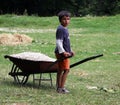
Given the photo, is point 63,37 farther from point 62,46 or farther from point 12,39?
point 12,39

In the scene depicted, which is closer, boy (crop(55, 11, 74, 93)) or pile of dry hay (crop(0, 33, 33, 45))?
boy (crop(55, 11, 74, 93))

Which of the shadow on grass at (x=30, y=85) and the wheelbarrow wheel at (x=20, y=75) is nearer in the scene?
the shadow on grass at (x=30, y=85)

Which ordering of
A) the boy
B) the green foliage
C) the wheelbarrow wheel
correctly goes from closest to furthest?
1. the boy
2. the wheelbarrow wheel
3. the green foliage

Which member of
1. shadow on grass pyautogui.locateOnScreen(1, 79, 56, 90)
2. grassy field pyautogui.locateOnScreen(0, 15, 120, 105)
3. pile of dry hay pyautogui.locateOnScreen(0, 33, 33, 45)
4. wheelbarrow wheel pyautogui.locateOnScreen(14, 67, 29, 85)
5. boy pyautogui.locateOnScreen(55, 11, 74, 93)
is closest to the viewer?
grassy field pyautogui.locateOnScreen(0, 15, 120, 105)

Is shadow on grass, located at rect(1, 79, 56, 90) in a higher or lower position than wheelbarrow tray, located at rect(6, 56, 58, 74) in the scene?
lower

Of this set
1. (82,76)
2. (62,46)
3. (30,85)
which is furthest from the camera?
(82,76)

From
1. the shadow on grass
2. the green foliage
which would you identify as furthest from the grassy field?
the green foliage

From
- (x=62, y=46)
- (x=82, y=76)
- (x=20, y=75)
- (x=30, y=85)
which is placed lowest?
(x=82, y=76)

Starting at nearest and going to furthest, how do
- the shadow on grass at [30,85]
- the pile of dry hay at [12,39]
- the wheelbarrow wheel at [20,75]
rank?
the shadow on grass at [30,85], the wheelbarrow wheel at [20,75], the pile of dry hay at [12,39]

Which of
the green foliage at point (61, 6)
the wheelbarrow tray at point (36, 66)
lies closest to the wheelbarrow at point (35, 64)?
the wheelbarrow tray at point (36, 66)

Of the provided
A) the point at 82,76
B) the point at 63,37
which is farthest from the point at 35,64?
the point at 82,76

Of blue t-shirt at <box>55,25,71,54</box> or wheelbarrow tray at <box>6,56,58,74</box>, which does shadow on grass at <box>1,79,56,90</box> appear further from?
blue t-shirt at <box>55,25,71,54</box>

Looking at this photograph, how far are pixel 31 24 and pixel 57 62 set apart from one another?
66.5 ft

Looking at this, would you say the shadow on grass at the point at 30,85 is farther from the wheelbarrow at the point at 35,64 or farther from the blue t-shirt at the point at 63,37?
the blue t-shirt at the point at 63,37
